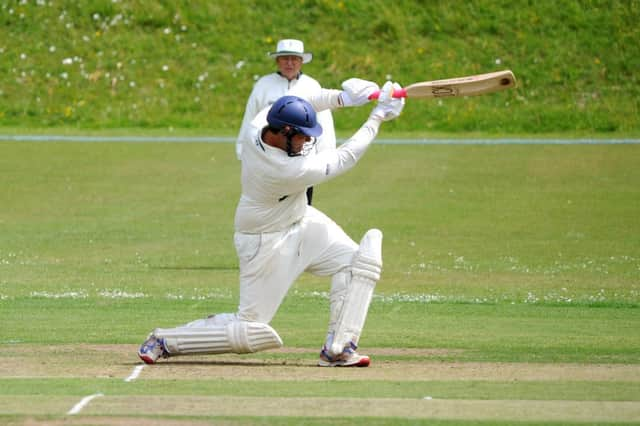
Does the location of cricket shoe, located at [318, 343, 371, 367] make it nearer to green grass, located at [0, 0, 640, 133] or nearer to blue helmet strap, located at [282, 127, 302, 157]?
blue helmet strap, located at [282, 127, 302, 157]

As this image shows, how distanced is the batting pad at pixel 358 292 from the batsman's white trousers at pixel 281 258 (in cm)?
16

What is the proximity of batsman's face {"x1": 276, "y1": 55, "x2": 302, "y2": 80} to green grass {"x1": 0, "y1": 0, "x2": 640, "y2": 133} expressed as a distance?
1303 cm

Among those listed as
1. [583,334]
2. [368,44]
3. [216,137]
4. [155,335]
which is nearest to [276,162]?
[155,335]

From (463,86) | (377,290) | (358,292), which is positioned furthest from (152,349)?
(377,290)

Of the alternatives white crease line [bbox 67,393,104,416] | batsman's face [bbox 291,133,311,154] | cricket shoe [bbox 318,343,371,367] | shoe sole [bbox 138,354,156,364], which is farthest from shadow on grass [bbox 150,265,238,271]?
white crease line [bbox 67,393,104,416]

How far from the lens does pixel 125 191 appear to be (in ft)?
63.6

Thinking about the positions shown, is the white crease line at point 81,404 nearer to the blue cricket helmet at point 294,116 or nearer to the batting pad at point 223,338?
the batting pad at point 223,338

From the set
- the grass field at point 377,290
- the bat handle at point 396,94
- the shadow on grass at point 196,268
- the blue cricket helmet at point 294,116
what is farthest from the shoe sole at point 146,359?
the shadow on grass at point 196,268

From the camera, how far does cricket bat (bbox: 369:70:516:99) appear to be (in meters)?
8.52

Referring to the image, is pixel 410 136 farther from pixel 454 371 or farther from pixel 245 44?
pixel 454 371

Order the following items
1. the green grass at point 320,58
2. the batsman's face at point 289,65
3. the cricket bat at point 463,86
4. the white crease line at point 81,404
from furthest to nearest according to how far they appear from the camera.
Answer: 1. the green grass at point 320,58
2. the batsman's face at point 289,65
3. the cricket bat at point 463,86
4. the white crease line at point 81,404

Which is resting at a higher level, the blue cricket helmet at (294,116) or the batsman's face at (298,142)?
the blue cricket helmet at (294,116)

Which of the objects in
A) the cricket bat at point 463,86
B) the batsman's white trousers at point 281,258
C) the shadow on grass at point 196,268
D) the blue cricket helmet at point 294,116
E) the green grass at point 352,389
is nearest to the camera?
the green grass at point 352,389

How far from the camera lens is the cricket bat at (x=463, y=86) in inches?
335
